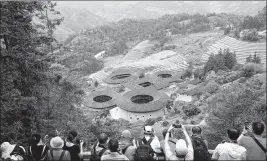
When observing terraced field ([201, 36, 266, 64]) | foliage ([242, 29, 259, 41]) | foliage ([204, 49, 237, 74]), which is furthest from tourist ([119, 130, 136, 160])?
foliage ([242, 29, 259, 41])

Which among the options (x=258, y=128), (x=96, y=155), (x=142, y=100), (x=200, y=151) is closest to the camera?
(x=258, y=128)

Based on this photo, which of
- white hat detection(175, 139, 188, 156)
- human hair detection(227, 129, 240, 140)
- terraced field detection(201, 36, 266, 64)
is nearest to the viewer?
white hat detection(175, 139, 188, 156)

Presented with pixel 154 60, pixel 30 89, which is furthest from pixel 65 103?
pixel 154 60

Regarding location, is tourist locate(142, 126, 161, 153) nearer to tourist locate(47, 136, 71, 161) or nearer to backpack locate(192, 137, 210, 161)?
backpack locate(192, 137, 210, 161)

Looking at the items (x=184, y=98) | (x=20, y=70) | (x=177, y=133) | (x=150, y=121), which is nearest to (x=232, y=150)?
(x=177, y=133)

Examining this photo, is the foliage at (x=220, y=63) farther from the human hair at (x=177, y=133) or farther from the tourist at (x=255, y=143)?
the tourist at (x=255, y=143)

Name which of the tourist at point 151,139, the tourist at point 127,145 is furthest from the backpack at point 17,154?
the tourist at point 151,139

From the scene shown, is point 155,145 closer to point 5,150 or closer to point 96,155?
point 96,155
